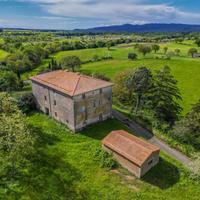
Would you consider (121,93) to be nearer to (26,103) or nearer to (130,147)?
(26,103)

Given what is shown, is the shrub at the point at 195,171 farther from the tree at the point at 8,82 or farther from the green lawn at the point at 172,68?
the tree at the point at 8,82

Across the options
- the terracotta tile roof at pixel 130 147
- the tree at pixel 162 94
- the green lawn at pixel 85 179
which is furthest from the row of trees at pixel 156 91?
the green lawn at pixel 85 179

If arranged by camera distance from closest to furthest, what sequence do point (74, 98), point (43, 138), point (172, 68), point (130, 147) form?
point (130, 147) → point (43, 138) → point (74, 98) → point (172, 68)

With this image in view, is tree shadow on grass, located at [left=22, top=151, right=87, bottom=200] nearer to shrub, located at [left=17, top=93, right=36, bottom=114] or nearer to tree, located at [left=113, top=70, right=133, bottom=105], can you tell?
shrub, located at [left=17, top=93, right=36, bottom=114]

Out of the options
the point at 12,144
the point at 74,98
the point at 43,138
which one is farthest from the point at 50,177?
the point at 74,98

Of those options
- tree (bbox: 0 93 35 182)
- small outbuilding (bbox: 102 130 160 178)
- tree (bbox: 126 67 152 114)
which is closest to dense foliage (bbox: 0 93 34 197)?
tree (bbox: 0 93 35 182)

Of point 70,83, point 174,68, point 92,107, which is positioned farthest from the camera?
point 174,68

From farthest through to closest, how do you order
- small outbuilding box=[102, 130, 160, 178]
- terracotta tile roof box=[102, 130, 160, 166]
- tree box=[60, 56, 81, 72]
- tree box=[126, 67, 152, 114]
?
tree box=[60, 56, 81, 72] < tree box=[126, 67, 152, 114] < terracotta tile roof box=[102, 130, 160, 166] < small outbuilding box=[102, 130, 160, 178]
